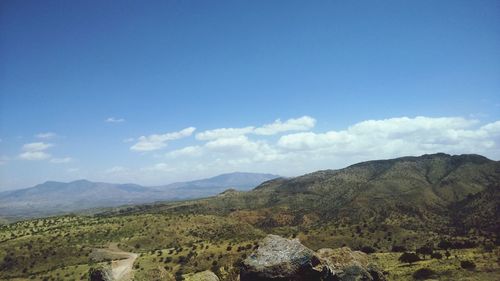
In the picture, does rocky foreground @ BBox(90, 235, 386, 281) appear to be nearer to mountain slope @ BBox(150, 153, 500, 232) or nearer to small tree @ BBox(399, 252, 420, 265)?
small tree @ BBox(399, 252, 420, 265)

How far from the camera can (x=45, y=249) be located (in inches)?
3698

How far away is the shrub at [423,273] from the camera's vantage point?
133 ft

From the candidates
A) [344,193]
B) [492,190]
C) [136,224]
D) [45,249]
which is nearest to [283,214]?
[344,193]

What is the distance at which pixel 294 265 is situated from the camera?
1146 inches

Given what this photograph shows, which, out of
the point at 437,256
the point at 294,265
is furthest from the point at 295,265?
the point at 437,256

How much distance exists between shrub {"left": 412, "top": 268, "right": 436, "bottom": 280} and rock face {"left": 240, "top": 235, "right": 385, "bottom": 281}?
11.1 meters

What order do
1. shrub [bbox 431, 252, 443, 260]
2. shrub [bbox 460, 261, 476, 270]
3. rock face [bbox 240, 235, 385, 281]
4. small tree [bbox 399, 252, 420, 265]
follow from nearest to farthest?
1. rock face [bbox 240, 235, 385, 281]
2. shrub [bbox 460, 261, 476, 270]
3. small tree [bbox 399, 252, 420, 265]
4. shrub [bbox 431, 252, 443, 260]

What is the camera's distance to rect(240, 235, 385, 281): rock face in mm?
28844

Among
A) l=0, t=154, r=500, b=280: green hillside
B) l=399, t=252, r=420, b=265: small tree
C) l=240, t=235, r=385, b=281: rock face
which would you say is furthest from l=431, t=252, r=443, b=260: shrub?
l=240, t=235, r=385, b=281: rock face

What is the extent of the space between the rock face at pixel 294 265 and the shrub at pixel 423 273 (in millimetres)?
11067

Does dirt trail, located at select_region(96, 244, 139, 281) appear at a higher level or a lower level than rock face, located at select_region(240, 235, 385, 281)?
lower

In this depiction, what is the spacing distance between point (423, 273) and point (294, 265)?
19663 mm

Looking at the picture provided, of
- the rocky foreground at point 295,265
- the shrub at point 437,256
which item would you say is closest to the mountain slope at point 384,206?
the shrub at point 437,256

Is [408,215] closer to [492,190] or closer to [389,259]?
[492,190]
